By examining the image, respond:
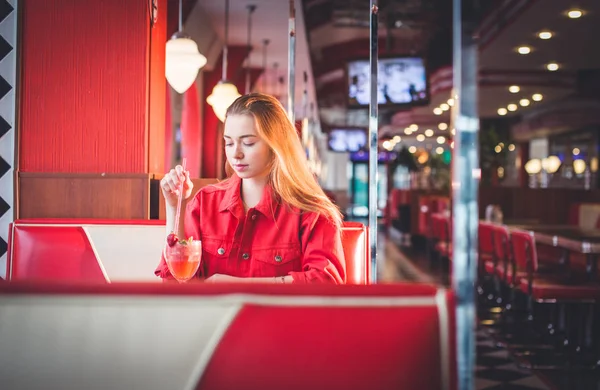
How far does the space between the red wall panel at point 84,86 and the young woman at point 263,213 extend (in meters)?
1.14

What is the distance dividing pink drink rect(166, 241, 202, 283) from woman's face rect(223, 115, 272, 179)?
33 centimetres

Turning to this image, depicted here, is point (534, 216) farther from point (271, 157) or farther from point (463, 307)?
point (463, 307)

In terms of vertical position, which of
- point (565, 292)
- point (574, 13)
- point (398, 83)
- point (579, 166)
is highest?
point (574, 13)

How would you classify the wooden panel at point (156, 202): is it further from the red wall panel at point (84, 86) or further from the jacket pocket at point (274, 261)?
the jacket pocket at point (274, 261)

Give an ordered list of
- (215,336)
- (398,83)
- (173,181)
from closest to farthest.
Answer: (215,336) → (173,181) → (398,83)

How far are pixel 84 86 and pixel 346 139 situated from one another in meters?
13.6

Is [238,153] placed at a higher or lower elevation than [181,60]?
lower

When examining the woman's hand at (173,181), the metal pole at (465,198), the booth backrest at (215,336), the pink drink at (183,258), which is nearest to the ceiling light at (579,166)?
the woman's hand at (173,181)

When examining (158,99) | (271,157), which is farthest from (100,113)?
(271,157)

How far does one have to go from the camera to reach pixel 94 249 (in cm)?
272

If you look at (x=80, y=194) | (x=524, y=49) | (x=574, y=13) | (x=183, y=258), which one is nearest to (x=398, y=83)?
(x=574, y=13)

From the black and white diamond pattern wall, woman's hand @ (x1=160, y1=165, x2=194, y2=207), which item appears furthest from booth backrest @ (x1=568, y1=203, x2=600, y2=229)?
woman's hand @ (x1=160, y1=165, x2=194, y2=207)

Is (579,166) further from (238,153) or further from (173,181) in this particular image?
(173,181)

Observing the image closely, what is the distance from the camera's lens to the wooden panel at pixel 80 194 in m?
3.06
